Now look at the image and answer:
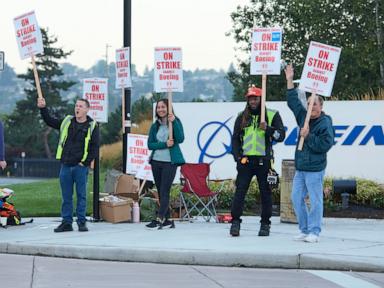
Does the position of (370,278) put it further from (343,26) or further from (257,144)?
(343,26)

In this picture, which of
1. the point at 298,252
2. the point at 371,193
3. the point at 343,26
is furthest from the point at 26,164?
the point at 298,252

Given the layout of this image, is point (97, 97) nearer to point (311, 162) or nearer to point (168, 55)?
point (168, 55)

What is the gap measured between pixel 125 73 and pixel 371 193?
557cm

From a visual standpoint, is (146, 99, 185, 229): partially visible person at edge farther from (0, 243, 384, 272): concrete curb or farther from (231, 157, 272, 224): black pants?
(0, 243, 384, 272): concrete curb

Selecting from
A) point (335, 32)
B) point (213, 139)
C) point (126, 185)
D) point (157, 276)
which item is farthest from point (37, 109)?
point (157, 276)

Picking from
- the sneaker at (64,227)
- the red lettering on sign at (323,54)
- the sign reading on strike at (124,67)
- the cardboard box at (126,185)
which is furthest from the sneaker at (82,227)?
the red lettering on sign at (323,54)

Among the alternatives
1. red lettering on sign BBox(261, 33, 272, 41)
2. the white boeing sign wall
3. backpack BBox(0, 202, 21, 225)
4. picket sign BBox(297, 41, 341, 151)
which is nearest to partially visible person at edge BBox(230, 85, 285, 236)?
picket sign BBox(297, 41, 341, 151)

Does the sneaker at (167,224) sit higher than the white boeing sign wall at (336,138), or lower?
lower

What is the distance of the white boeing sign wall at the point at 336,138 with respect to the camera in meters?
17.6

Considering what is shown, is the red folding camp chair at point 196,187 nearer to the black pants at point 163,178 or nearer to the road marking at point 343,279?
the black pants at point 163,178

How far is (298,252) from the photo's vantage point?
9.75 meters

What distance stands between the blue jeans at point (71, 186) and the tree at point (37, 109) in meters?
72.0

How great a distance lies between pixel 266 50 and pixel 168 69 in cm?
189

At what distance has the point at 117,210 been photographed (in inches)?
524
